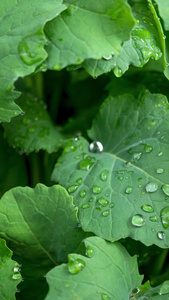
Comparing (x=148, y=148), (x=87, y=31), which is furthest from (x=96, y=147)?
(x=87, y=31)

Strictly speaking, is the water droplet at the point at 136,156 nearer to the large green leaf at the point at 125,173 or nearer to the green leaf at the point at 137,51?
the large green leaf at the point at 125,173

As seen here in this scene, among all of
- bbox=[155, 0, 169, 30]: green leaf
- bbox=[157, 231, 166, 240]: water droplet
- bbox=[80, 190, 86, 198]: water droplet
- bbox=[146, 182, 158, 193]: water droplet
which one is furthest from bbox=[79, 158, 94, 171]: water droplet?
bbox=[155, 0, 169, 30]: green leaf

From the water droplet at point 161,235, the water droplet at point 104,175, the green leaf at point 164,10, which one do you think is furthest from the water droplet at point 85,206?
the green leaf at point 164,10

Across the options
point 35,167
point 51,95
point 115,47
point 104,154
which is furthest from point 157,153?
point 51,95

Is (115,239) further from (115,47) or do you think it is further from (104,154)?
(115,47)

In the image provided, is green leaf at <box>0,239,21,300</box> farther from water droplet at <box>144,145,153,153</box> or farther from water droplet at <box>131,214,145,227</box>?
water droplet at <box>144,145,153,153</box>

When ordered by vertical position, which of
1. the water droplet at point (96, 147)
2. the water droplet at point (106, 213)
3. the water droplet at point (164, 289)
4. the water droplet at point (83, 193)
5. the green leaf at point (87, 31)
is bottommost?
the water droplet at point (164, 289)

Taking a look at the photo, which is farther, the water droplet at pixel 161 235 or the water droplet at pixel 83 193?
the water droplet at pixel 83 193
